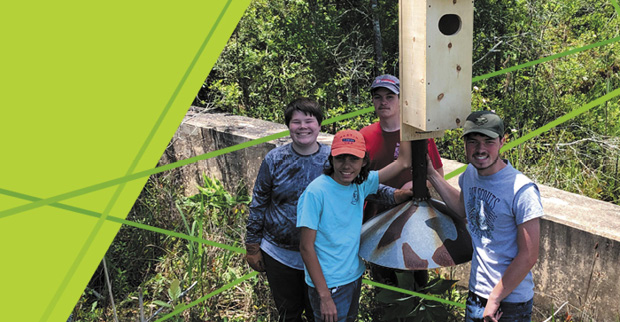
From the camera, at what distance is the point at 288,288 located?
3021mm

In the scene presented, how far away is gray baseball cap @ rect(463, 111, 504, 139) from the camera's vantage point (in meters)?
2.19

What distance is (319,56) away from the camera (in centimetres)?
711

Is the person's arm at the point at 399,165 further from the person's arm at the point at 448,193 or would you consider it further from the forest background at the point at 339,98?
the forest background at the point at 339,98

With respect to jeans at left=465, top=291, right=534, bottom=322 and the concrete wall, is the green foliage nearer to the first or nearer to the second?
jeans at left=465, top=291, right=534, bottom=322

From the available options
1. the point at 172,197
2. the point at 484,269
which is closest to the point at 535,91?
the point at 172,197

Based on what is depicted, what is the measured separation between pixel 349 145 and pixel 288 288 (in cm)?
97

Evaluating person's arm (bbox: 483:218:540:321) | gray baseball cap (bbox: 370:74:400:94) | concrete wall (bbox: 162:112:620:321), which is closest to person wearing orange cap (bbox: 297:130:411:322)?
gray baseball cap (bbox: 370:74:400:94)

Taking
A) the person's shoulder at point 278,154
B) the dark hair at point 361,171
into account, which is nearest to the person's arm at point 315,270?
the dark hair at point 361,171

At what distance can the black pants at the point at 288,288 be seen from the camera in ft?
9.81

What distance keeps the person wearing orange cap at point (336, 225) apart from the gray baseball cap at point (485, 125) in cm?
45

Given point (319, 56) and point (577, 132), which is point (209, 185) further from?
point (577, 132)

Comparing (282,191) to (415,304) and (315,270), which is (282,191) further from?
(415,304)

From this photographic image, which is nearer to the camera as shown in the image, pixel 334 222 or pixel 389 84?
pixel 334 222

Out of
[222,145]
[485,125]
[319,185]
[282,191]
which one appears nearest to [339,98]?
[222,145]
